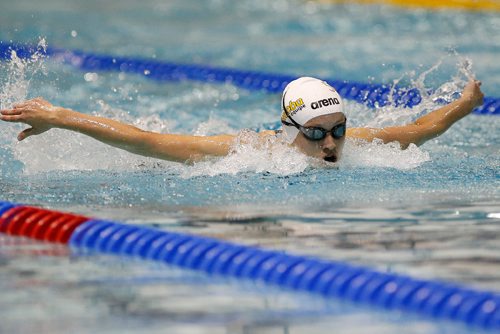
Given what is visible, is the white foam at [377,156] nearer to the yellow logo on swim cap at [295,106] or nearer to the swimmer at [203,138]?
the swimmer at [203,138]

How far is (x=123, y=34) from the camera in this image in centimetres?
1128

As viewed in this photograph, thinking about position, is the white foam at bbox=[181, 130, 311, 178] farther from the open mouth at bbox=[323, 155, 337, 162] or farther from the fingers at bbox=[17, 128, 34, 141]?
the fingers at bbox=[17, 128, 34, 141]

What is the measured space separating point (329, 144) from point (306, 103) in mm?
245

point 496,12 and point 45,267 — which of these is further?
point 496,12

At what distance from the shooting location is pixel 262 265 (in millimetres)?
3240

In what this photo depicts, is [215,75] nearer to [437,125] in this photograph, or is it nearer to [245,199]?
[437,125]

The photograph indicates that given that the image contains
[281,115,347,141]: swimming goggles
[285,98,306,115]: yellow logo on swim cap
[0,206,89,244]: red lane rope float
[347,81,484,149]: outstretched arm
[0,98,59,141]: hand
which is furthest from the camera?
[347,81,484,149]: outstretched arm

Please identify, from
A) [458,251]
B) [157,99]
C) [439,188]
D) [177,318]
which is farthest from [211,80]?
[177,318]

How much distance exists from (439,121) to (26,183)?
207cm

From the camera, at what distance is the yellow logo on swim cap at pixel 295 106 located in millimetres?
4812

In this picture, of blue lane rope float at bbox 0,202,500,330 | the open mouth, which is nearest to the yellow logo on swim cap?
the open mouth

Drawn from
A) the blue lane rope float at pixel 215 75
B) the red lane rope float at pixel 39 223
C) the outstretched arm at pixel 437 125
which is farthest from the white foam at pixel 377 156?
the blue lane rope float at pixel 215 75

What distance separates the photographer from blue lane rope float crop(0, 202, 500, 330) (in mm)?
2824

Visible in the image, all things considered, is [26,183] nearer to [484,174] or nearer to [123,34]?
[484,174]
